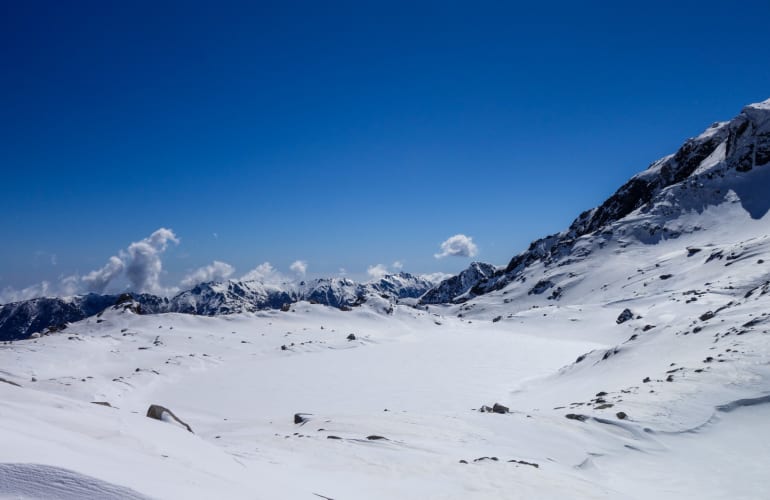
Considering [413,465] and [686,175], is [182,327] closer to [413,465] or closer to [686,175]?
[413,465]

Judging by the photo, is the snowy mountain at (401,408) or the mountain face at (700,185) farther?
the mountain face at (700,185)

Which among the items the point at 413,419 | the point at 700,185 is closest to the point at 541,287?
the point at 700,185

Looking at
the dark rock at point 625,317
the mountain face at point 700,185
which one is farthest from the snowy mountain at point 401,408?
the mountain face at point 700,185

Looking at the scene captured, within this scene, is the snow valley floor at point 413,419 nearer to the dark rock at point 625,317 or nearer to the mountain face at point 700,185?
the dark rock at point 625,317

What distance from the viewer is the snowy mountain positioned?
6.53m

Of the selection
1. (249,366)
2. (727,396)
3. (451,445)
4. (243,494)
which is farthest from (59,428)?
(249,366)

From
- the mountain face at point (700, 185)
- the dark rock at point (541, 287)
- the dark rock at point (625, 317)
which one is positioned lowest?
the dark rock at point (625, 317)

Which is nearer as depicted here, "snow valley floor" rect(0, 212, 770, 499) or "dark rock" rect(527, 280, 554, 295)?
"snow valley floor" rect(0, 212, 770, 499)

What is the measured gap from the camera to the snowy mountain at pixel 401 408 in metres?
6.53

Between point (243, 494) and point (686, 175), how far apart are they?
188829 millimetres

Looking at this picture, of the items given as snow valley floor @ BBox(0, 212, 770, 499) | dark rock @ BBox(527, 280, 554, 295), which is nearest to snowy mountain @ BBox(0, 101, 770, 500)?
snow valley floor @ BBox(0, 212, 770, 499)

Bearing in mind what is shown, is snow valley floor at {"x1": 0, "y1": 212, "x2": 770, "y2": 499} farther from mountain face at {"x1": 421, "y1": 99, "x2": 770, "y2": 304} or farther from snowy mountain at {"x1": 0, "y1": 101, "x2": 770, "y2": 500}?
mountain face at {"x1": 421, "y1": 99, "x2": 770, "y2": 304}

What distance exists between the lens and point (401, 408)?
944 inches

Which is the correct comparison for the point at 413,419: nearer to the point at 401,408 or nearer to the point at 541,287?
the point at 401,408
